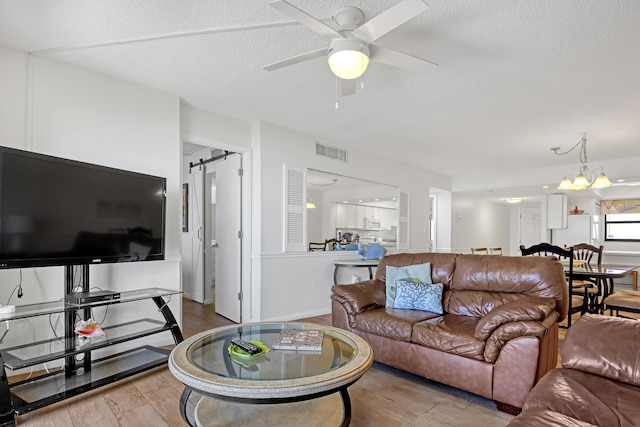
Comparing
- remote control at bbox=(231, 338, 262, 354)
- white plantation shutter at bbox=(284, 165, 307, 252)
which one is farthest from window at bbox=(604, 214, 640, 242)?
remote control at bbox=(231, 338, 262, 354)

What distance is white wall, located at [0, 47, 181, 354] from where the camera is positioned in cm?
263

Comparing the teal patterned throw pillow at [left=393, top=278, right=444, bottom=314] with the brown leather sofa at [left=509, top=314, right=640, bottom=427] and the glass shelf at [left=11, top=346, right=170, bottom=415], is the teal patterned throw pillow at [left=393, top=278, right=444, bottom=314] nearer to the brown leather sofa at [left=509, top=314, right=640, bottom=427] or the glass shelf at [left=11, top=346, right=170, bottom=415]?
the brown leather sofa at [left=509, top=314, right=640, bottom=427]

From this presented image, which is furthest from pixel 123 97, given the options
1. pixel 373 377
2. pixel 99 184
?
pixel 373 377

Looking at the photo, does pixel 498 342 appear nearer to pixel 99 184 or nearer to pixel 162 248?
pixel 162 248

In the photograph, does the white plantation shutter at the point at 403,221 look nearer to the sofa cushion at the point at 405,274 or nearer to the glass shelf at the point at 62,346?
the sofa cushion at the point at 405,274

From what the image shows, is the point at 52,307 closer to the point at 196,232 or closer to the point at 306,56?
the point at 306,56

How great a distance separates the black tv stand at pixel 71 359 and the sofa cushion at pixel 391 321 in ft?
5.18

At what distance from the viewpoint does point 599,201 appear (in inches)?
312

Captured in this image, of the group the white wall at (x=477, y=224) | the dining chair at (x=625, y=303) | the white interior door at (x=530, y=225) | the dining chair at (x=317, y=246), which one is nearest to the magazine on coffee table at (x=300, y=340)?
the dining chair at (x=317, y=246)

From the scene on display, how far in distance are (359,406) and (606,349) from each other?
140cm

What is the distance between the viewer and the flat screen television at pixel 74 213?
2170 millimetres

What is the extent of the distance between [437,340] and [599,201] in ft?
25.9

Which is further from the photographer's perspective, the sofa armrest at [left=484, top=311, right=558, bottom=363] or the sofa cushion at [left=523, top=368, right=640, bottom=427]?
the sofa armrest at [left=484, top=311, right=558, bottom=363]

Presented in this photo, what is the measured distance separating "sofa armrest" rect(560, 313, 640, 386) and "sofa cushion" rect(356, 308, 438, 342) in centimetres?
105
